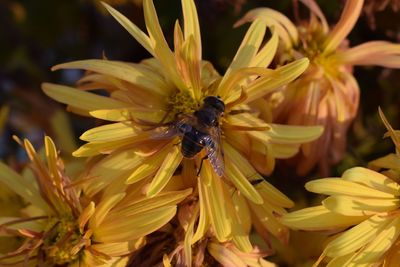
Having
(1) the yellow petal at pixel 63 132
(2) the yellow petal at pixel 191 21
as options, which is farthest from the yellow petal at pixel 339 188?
(1) the yellow petal at pixel 63 132

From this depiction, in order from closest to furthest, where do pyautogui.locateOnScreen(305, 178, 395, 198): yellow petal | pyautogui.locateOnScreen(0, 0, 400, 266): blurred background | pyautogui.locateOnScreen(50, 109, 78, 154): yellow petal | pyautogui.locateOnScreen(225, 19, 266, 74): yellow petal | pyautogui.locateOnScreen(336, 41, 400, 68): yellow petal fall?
pyautogui.locateOnScreen(305, 178, 395, 198): yellow petal → pyautogui.locateOnScreen(225, 19, 266, 74): yellow petal → pyautogui.locateOnScreen(336, 41, 400, 68): yellow petal → pyautogui.locateOnScreen(0, 0, 400, 266): blurred background → pyautogui.locateOnScreen(50, 109, 78, 154): yellow petal

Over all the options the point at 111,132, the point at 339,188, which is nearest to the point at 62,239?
the point at 111,132

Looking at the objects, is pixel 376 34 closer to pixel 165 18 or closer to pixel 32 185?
pixel 165 18

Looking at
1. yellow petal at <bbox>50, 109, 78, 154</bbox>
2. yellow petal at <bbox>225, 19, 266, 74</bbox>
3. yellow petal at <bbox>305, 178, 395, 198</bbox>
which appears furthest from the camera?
yellow petal at <bbox>50, 109, 78, 154</bbox>

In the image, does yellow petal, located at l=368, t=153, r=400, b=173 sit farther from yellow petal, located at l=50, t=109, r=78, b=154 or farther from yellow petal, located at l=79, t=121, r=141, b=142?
yellow petal, located at l=50, t=109, r=78, b=154

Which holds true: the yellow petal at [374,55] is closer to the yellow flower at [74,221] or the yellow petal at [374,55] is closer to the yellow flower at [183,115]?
the yellow flower at [183,115]

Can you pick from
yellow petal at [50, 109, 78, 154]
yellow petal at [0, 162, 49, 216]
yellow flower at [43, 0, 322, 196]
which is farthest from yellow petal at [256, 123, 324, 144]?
yellow petal at [50, 109, 78, 154]

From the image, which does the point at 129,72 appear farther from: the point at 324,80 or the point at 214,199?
the point at 324,80

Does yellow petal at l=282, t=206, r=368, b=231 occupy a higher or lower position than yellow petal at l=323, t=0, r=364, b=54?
lower
